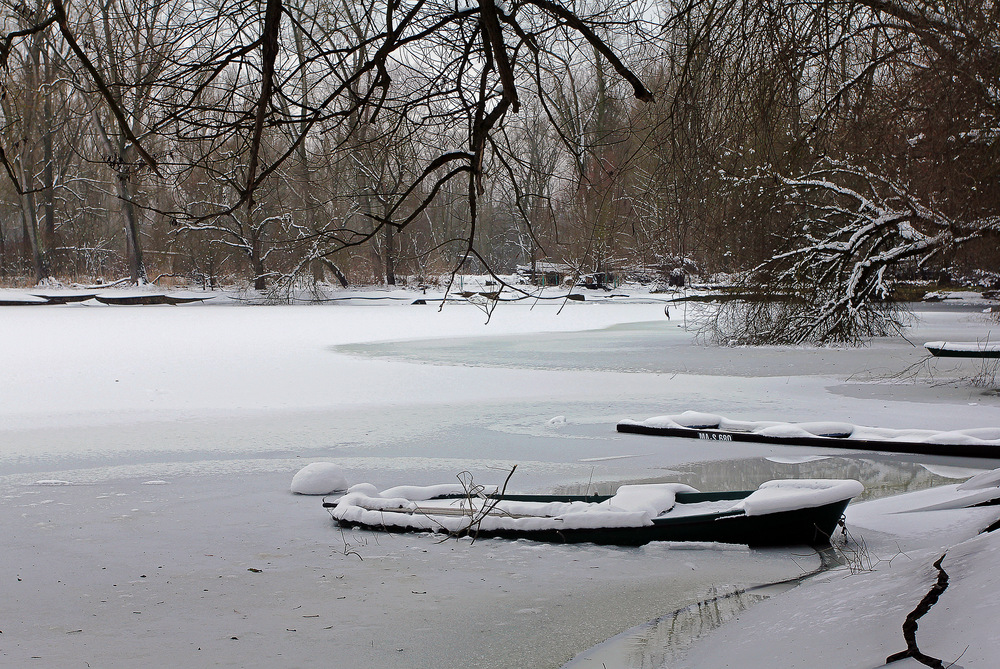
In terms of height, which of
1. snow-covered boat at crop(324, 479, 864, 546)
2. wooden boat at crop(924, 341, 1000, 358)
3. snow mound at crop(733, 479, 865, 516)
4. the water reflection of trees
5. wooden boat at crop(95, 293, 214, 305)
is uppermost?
wooden boat at crop(95, 293, 214, 305)

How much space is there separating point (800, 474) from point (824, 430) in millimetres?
1120

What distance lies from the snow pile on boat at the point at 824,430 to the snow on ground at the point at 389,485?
26cm

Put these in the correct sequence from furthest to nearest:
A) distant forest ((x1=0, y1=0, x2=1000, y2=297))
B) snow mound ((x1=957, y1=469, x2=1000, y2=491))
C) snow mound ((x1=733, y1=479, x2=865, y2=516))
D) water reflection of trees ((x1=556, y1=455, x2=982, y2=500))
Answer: water reflection of trees ((x1=556, y1=455, x2=982, y2=500)) < snow mound ((x1=957, y1=469, x2=1000, y2=491)) < snow mound ((x1=733, y1=479, x2=865, y2=516)) < distant forest ((x1=0, y1=0, x2=1000, y2=297))

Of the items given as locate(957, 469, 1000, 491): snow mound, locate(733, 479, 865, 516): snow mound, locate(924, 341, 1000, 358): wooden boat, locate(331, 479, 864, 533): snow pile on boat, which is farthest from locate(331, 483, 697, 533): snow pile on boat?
locate(924, 341, 1000, 358): wooden boat

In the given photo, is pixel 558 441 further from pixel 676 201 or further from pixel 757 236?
pixel 757 236

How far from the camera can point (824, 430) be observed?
8.23 m

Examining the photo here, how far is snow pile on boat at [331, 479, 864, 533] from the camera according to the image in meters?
5.13

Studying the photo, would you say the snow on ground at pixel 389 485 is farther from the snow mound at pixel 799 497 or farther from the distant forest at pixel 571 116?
the distant forest at pixel 571 116

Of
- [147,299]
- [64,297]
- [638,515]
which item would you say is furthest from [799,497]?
[64,297]

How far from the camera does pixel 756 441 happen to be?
824cm

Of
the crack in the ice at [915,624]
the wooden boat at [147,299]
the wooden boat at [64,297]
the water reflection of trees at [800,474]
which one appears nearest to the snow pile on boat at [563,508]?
the water reflection of trees at [800,474]

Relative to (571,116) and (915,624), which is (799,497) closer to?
(915,624)

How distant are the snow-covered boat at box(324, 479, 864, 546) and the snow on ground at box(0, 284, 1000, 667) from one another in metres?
0.12

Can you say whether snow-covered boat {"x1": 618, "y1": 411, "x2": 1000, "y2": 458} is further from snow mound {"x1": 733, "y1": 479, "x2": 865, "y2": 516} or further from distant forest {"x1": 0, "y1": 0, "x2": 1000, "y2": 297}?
snow mound {"x1": 733, "y1": 479, "x2": 865, "y2": 516}
